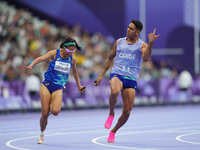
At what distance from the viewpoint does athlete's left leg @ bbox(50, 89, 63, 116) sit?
1241 cm

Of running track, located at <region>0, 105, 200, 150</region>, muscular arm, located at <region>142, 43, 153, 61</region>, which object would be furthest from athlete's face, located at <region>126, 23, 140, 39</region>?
running track, located at <region>0, 105, 200, 150</region>

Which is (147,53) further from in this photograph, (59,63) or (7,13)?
(7,13)

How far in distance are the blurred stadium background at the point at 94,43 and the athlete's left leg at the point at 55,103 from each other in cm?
1070

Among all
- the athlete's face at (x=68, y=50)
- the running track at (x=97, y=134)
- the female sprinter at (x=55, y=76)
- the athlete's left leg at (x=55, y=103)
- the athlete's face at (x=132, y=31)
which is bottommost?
the running track at (x=97, y=134)

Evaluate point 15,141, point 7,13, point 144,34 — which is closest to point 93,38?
point 144,34

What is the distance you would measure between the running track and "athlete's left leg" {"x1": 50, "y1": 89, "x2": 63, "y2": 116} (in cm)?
70

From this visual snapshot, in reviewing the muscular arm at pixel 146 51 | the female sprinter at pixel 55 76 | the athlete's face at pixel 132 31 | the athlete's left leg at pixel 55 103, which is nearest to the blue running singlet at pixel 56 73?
the female sprinter at pixel 55 76

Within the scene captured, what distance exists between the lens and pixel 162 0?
Answer: 34.6 m

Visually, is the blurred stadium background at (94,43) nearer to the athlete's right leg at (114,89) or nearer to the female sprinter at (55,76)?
the female sprinter at (55,76)

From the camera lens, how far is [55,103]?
12.5 m

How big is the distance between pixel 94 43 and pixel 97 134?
53.0 ft

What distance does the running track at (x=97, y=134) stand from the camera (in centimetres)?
1198

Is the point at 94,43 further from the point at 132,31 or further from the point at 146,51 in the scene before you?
the point at 146,51

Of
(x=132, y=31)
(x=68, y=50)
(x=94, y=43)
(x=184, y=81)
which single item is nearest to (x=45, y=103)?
(x=68, y=50)
